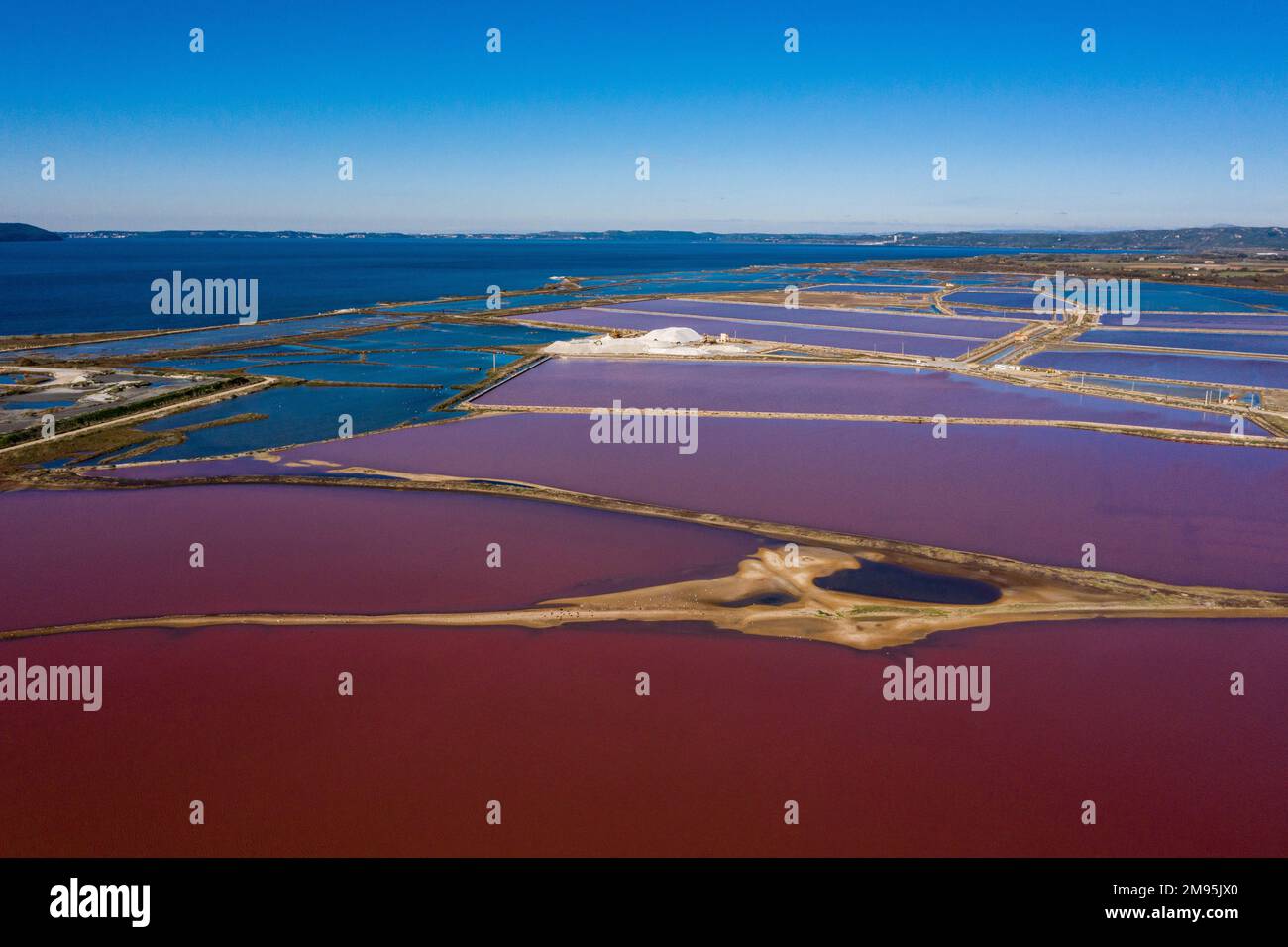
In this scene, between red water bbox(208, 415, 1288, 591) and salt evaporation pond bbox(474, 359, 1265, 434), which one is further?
salt evaporation pond bbox(474, 359, 1265, 434)

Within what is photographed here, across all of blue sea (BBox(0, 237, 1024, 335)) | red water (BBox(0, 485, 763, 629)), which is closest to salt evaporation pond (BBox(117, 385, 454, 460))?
red water (BBox(0, 485, 763, 629))

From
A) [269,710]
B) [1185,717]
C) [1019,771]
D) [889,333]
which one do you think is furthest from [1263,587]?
[889,333]

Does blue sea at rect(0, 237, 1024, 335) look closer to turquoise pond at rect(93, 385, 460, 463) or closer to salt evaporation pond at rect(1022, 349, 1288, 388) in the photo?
turquoise pond at rect(93, 385, 460, 463)

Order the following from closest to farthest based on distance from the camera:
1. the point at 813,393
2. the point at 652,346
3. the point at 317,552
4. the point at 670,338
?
1. the point at 317,552
2. the point at 813,393
3. the point at 652,346
4. the point at 670,338

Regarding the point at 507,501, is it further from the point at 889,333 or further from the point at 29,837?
the point at 889,333

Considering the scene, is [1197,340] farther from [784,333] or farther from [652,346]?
[652,346]

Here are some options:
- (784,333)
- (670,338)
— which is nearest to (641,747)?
(670,338)

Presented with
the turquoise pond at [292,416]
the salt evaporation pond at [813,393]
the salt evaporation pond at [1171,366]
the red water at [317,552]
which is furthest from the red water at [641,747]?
the salt evaporation pond at [1171,366]

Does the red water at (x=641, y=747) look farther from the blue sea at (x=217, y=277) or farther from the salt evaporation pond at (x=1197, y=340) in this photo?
the blue sea at (x=217, y=277)

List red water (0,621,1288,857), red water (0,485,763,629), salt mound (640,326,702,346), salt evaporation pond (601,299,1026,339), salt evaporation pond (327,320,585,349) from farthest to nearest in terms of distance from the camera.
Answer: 1. salt evaporation pond (601,299,1026,339)
2. salt evaporation pond (327,320,585,349)
3. salt mound (640,326,702,346)
4. red water (0,485,763,629)
5. red water (0,621,1288,857)

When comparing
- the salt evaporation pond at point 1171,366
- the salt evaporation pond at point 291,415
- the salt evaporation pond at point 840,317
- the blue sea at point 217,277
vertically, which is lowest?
the salt evaporation pond at point 291,415
